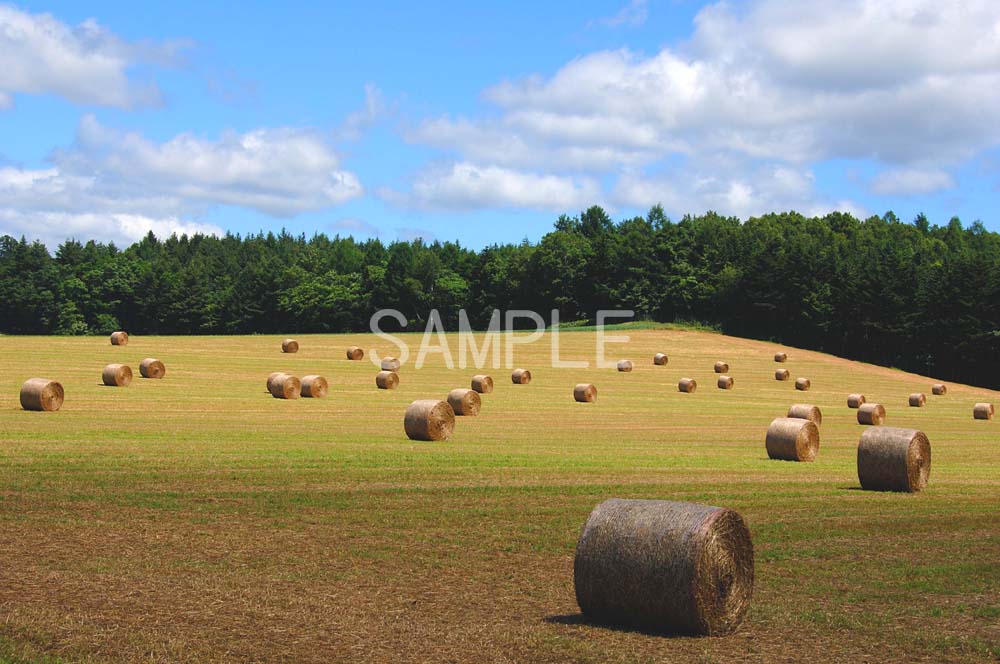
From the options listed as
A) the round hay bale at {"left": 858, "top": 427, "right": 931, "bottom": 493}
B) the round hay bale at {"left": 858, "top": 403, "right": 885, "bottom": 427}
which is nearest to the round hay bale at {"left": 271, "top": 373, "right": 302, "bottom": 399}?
the round hay bale at {"left": 858, "top": 403, "right": 885, "bottom": 427}

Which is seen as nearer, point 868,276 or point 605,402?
point 605,402

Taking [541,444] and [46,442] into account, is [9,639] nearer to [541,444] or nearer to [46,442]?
[46,442]

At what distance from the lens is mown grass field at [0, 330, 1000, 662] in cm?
984

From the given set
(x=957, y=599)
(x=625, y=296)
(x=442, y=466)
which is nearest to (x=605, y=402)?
(x=442, y=466)

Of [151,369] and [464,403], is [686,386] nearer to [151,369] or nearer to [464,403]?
[464,403]

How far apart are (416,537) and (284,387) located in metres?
27.8

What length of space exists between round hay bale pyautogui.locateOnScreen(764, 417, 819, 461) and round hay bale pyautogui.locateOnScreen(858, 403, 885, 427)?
16210 mm

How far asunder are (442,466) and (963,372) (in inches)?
3072

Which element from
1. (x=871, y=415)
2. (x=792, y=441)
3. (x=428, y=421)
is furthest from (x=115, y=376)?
(x=871, y=415)

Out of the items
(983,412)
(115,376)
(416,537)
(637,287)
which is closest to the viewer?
(416,537)

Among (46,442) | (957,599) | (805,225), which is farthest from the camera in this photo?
(805,225)

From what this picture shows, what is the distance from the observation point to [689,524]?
1029 cm

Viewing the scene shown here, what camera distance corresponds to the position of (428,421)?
28.0 m

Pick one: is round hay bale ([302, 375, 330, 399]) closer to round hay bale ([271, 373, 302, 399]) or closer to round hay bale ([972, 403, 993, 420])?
round hay bale ([271, 373, 302, 399])
